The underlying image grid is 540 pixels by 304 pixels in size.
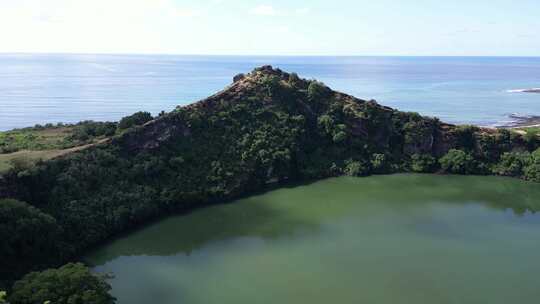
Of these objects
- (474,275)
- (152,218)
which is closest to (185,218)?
(152,218)

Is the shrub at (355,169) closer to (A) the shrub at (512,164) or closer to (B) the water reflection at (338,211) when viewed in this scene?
(B) the water reflection at (338,211)

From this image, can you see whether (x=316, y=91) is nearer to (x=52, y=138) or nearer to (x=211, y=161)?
(x=211, y=161)

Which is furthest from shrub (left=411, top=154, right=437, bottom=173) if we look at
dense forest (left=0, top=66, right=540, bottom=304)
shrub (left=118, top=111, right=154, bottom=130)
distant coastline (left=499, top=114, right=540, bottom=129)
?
distant coastline (left=499, top=114, right=540, bottom=129)

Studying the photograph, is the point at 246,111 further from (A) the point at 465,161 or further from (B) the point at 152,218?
(A) the point at 465,161

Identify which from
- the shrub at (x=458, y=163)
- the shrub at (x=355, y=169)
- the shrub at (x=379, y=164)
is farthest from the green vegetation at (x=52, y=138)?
the shrub at (x=458, y=163)

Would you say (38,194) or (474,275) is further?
(38,194)
